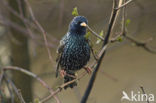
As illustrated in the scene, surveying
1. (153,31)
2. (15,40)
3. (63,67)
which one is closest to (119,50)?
(153,31)

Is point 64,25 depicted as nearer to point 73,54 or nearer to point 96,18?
point 96,18

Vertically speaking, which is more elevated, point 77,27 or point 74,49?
point 77,27

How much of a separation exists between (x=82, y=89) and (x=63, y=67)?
12.1ft

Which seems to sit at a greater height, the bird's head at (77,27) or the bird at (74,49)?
the bird's head at (77,27)

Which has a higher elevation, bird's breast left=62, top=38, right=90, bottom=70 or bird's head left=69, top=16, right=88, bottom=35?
bird's head left=69, top=16, right=88, bottom=35

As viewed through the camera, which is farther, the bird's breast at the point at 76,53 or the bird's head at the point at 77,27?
the bird's breast at the point at 76,53

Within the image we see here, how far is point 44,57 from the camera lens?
661cm

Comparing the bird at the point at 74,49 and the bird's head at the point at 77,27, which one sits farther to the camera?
the bird at the point at 74,49

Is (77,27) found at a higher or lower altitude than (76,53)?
higher

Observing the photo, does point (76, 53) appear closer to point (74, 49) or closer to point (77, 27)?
point (74, 49)

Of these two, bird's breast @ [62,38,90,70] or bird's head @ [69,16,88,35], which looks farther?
bird's breast @ [62,38,90,70]

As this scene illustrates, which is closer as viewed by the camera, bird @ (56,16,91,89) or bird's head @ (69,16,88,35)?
bird's head @ (69,16,88,35)

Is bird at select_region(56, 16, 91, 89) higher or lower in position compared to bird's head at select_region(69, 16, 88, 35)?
lower

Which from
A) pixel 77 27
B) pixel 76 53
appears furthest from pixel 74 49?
pixel 77 27
